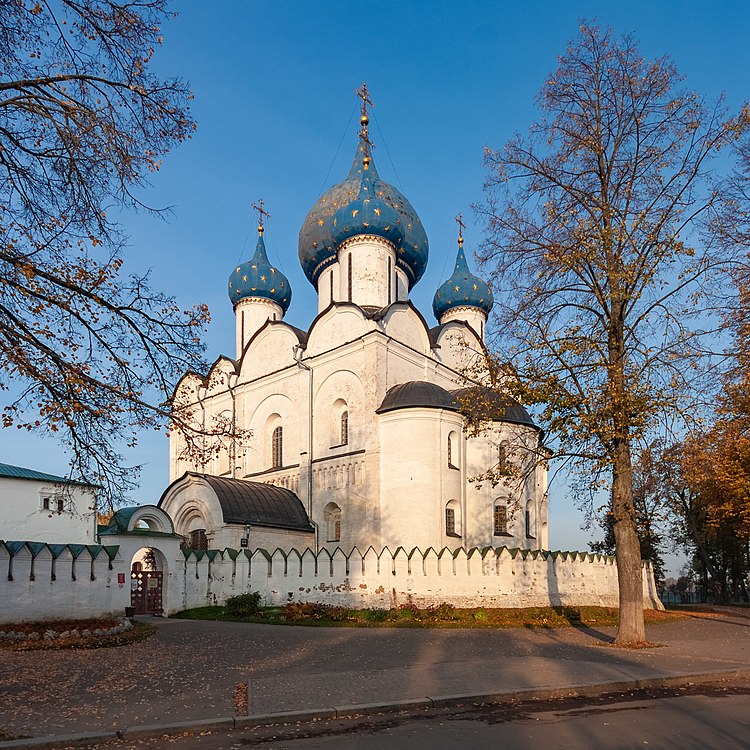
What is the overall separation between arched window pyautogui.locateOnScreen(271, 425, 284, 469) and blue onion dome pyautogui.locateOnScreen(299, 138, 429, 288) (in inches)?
288

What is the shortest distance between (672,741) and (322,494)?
2230cm

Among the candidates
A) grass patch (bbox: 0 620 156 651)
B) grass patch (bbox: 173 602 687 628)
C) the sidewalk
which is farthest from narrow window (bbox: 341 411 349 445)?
the sidewalk

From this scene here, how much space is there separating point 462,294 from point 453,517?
542 inches

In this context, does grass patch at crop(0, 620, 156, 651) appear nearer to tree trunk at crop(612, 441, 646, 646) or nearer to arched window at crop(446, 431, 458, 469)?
tree trunk at crop(612, 441, 646, 646)

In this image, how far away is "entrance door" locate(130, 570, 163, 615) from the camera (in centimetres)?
2273

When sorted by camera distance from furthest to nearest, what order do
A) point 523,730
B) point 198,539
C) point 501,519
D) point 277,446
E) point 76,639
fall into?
point 277,446, point 198,539, point 501,519, point 76,639, point 523,730

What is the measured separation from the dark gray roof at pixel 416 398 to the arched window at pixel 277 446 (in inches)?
241

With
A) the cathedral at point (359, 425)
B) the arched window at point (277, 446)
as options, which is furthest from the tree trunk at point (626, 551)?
the arched window at point (277, 446)

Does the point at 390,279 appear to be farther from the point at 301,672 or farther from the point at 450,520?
the point at 301,672

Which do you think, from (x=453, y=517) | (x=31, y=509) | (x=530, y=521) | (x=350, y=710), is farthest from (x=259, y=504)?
Answer: (x=350, y=710)

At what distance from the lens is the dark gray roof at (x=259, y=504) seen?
26.3 metres

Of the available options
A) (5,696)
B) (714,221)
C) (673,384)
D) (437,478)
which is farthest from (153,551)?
(714,221)

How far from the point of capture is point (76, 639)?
47.9 ft

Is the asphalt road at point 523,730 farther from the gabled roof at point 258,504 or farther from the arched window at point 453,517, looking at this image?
the gabled roof at point 258,504
